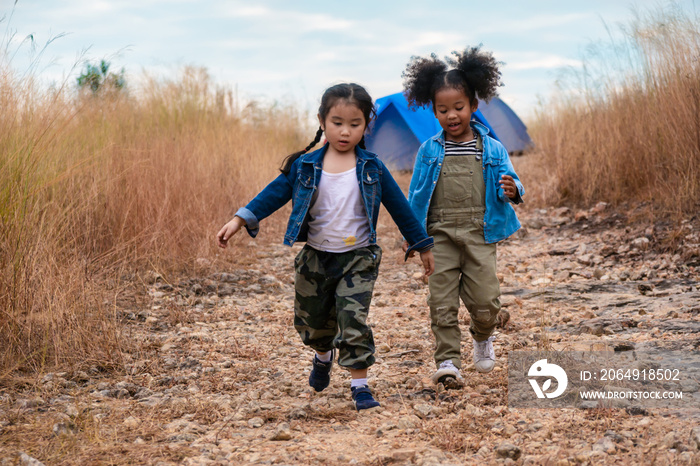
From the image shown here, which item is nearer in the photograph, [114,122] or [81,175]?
[81,175]

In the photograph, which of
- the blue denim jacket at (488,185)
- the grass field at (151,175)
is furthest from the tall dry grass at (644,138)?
the blue denim jacket at (488,185)

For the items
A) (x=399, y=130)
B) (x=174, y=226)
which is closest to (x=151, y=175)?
(x=174, y=226)

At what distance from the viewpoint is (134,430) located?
9.10 ft

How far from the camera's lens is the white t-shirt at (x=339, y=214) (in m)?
3.22

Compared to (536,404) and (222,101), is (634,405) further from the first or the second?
(222,101)

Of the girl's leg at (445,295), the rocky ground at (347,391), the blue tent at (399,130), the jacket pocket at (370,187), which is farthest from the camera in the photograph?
the blue tent at (399,130)

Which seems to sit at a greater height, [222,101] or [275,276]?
[222,101]

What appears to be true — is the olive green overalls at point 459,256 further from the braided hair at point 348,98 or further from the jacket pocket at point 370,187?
the braided hair at point 348,98

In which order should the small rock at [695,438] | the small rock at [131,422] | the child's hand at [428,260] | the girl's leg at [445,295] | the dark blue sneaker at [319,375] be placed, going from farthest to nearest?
the girl's leg at [445,295] < the dark blue sneaker at [319,375] < the child's hand at [428,260] < the small rock at [131,422] < the small rock at [695,438]

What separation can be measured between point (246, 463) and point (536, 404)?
4.43 ft

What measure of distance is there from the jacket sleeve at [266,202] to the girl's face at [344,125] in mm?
261

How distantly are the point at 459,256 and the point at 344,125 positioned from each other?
3.24 ft

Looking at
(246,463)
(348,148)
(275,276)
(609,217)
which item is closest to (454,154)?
(348,148)

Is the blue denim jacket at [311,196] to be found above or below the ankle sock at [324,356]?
above
